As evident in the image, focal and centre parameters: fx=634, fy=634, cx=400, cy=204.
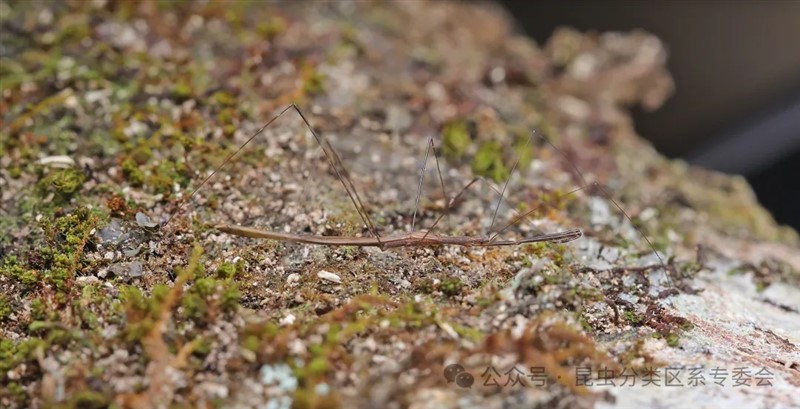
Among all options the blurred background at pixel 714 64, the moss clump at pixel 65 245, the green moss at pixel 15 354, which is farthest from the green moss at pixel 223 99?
the blurred background at pixel 714 64

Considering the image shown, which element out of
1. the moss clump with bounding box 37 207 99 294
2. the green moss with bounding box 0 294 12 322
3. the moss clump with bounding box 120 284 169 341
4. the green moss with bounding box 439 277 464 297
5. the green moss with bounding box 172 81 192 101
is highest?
the green moss with bounding box 439 277 464 297

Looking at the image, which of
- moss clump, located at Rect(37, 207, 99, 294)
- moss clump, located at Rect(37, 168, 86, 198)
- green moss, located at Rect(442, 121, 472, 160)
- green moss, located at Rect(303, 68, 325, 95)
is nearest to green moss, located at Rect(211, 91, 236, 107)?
green moss, located at Rect(303, 68, 325, 95)

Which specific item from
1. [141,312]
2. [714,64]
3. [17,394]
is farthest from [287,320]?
[714,64]

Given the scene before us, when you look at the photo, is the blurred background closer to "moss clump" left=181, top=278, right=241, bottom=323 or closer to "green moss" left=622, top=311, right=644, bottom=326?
"green moss" left=622, top=311, right=644, bottom=326

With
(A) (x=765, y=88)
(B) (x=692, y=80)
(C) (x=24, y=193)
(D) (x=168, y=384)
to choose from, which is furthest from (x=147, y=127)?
(A) (x=765, y=88)

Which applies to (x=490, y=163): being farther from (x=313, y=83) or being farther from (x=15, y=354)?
(x=15, y=354)

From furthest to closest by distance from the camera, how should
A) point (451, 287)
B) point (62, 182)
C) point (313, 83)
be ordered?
point (313, 83)
point (62, 182)
point (451, 287)
